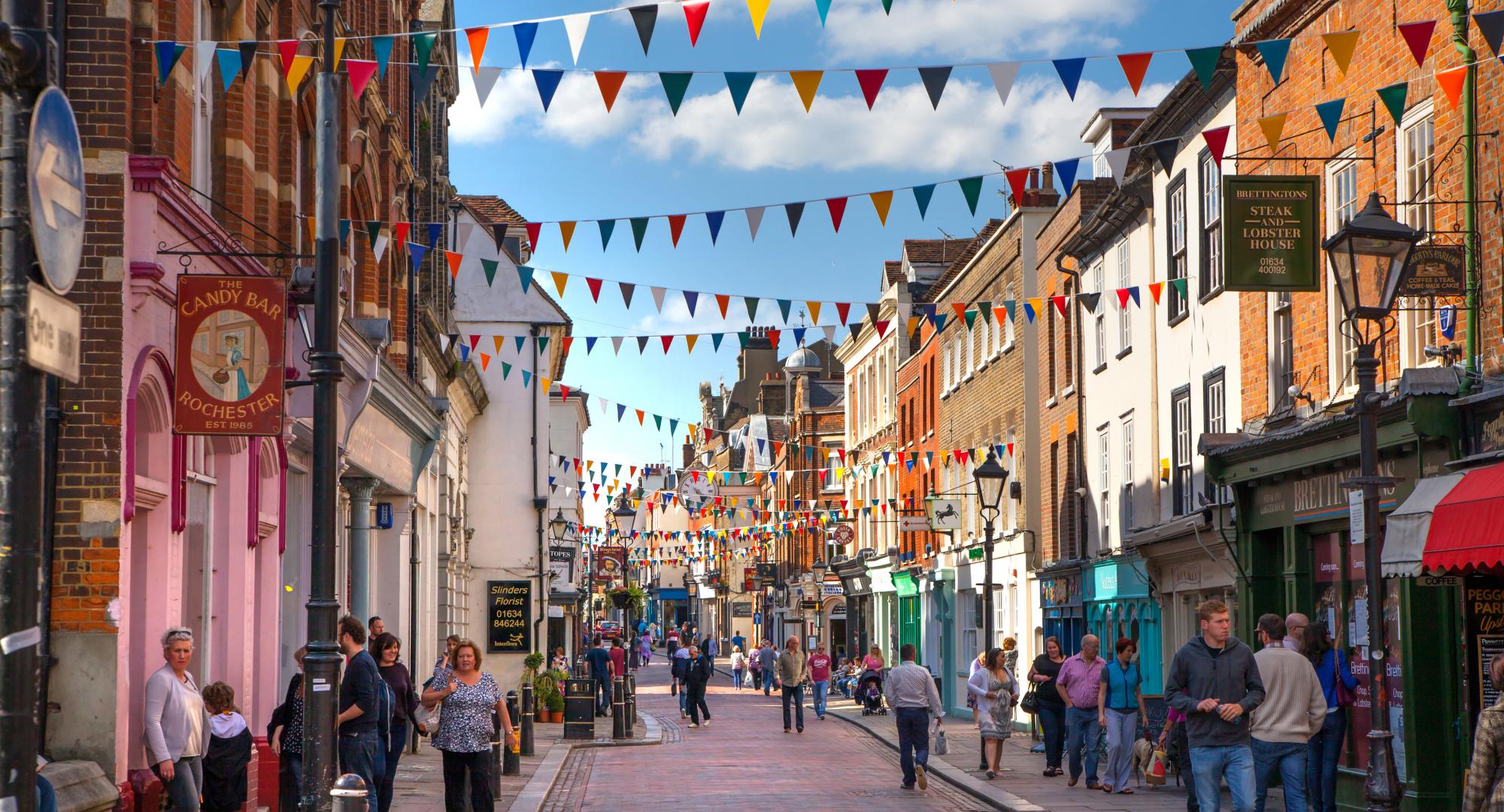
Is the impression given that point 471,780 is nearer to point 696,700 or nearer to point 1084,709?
point 1084,709

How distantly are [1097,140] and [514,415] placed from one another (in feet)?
55.3

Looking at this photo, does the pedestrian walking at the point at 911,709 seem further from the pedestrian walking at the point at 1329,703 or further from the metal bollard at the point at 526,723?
the metal bollard at the point at 526,723

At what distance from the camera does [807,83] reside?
12398 mm

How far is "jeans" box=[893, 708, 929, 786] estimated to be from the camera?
19.1 meters

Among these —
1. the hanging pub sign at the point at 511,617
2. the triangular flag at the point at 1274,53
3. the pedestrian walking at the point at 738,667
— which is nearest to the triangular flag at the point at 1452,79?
the triangular flag at the point at 1274,53

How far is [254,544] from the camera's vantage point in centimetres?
1579

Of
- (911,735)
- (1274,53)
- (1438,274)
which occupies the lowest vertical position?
(911,735)

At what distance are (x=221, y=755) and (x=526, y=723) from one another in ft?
38.1

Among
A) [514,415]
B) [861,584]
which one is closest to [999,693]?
[514,415]

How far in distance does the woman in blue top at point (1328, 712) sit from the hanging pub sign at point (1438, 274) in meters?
2.94

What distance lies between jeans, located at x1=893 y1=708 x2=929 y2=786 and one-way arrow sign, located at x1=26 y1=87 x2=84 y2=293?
14.6m

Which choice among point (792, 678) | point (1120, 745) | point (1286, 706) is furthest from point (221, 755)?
point (792, 678)

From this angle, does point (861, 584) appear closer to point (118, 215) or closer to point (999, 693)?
point (999, 693)

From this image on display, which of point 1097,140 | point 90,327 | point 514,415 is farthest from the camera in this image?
point 514,415
